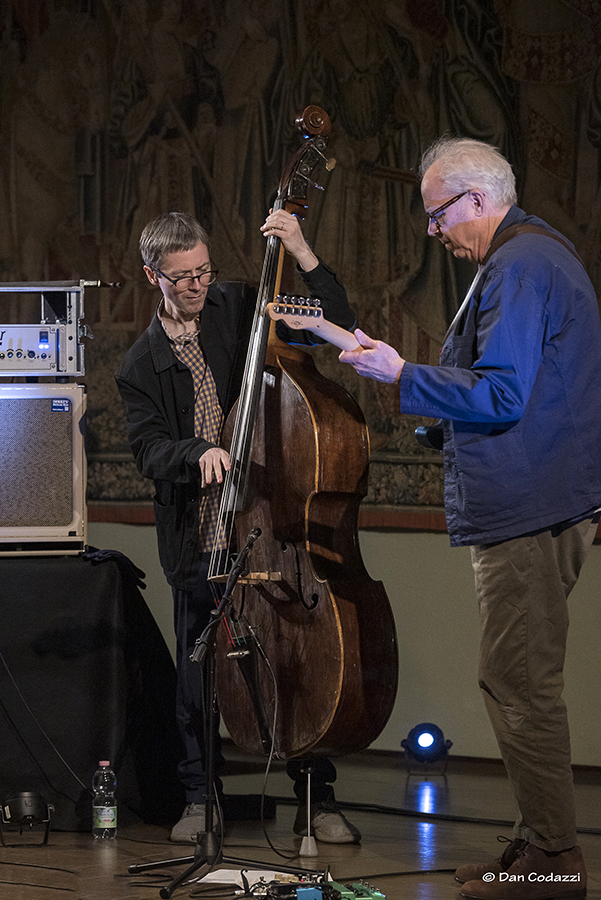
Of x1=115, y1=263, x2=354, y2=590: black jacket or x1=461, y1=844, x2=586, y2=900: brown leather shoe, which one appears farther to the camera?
x1=115, y1=263, x2=354, y2=590: black jacket

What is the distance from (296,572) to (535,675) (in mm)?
628

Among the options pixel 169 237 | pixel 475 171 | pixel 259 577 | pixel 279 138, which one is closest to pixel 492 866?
pixel 259 577

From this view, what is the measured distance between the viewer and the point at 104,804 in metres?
3.12

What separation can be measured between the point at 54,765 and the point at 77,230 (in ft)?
9.44

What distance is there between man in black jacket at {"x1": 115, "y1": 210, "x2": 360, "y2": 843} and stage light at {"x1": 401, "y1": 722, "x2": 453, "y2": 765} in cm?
139

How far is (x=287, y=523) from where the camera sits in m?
2.62

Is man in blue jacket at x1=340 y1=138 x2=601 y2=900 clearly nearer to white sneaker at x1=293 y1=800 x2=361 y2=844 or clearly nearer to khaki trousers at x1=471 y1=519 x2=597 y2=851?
khaki trousers at x1=471 y1=519 x2=597 y2=851

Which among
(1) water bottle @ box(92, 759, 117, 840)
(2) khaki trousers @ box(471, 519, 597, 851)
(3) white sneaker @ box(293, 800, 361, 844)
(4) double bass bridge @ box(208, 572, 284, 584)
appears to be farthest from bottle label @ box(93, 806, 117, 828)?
(2) khaki trousers @ box(471, 519, 597, 851)

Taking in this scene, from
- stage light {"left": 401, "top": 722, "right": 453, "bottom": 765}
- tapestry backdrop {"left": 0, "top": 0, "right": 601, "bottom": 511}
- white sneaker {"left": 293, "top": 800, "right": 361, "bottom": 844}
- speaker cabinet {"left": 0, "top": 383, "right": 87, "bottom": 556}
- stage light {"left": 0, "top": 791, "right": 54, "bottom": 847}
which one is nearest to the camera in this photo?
white sneaker {"left": 293, "top": 800, "right": 361, "bottom": 844}

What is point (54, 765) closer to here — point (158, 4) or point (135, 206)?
point (135, 206)

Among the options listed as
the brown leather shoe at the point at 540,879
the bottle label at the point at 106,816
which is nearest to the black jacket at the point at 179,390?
the bottle label at the point at 106,816

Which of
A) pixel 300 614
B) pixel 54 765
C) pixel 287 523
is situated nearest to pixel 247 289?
pixel 287 523

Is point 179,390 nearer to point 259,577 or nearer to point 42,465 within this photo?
point 42,465

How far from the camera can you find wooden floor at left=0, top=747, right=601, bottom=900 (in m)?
2.56
